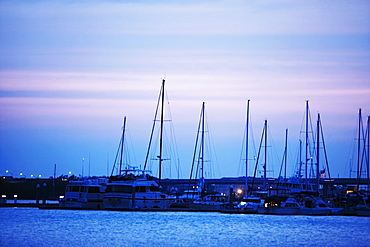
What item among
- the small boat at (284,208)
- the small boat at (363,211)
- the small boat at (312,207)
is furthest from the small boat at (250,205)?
the small boat at (363,211)

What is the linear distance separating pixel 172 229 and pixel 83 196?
20.9 meters

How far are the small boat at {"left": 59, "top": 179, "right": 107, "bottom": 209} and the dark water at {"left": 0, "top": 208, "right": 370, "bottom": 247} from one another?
1.20 m

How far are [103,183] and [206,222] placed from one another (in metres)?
20.1

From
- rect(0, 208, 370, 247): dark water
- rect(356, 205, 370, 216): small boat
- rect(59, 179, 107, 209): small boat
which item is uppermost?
rect(59, 179, 107, 209): small boat

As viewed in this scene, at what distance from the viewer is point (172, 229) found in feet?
234

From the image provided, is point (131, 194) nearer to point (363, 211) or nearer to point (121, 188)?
point (121, 188)

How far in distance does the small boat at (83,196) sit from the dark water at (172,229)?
1.20 m

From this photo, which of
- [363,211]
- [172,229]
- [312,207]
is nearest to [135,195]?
[172,229]

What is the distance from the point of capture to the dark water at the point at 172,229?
59.5 metres

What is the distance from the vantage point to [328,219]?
87.8m

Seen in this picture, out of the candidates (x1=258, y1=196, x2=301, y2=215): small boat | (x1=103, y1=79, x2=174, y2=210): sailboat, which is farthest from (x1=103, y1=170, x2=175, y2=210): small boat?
(x1=258, y1=196, x2=301, y2=215): small boat

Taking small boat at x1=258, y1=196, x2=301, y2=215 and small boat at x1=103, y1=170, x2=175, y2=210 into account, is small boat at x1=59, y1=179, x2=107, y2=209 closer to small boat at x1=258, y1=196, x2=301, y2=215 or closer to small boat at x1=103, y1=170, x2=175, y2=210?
small boat at x1=103, y1=170, x2=175, y2=210

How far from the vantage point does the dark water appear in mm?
59500

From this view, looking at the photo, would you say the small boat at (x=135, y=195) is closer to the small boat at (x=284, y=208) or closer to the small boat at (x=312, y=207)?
the small boat at (x=284, y=208)
